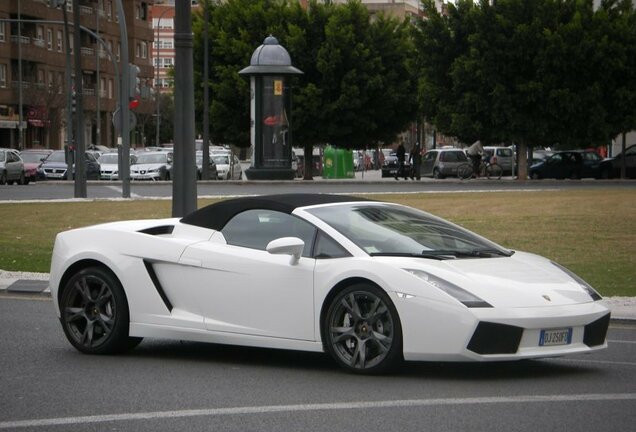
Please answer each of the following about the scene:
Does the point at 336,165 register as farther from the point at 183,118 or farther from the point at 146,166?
the point at 183,118

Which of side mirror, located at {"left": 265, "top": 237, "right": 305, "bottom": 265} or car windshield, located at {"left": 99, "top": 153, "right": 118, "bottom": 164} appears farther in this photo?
car windshield, located at {"left": 99, "top": 153, "right": 118, "bottom": 164}

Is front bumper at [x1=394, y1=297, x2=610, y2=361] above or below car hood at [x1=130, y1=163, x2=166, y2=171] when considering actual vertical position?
above

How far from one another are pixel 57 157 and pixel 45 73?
3140 centimetres

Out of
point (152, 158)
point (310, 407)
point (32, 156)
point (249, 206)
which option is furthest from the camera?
point (32, 156)

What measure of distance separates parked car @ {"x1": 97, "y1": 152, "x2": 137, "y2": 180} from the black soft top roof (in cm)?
4728

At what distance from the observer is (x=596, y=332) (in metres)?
9.11

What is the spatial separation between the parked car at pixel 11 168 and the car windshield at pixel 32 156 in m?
3.81

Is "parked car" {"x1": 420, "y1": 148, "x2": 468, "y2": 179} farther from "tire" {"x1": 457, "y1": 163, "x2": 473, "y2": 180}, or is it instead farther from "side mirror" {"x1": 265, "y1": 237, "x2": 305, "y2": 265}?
"side mirror" {"x1": 265, "y1": 237, "x2": 305, "y2": 265}

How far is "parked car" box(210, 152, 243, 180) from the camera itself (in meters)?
60.1

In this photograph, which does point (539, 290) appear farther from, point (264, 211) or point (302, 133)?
point (302, 133)

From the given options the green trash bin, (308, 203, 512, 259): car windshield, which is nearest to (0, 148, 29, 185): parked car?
the green trash bin

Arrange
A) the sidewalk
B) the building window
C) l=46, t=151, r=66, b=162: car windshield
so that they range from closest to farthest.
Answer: the sidewalk < l=46, t=151, r=66, b=162: car windshield < the building window

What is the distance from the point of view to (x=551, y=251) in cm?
1923

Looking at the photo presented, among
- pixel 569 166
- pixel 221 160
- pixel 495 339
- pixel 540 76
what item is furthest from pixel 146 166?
pixel 495 339
